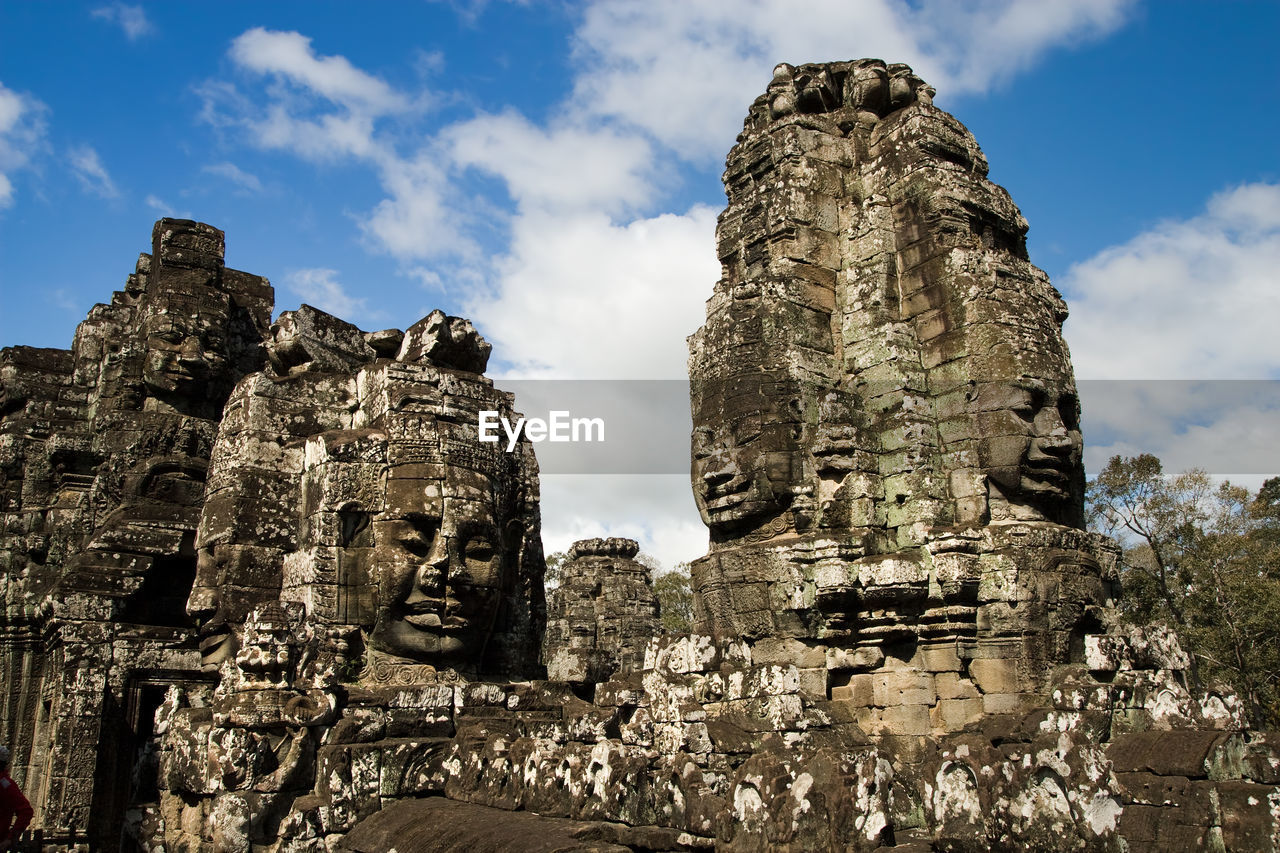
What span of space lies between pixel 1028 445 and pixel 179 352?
10.6m

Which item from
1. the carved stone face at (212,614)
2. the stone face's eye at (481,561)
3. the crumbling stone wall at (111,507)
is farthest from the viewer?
the crumbling stone wall at (111,507)

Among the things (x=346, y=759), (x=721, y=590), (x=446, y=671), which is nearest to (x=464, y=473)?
(x=446, y=671)

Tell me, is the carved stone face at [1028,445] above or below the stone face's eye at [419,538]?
above

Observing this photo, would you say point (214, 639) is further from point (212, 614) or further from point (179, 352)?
point (179, 352)

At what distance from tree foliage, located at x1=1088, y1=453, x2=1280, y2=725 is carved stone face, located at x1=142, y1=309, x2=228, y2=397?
57.5 feet

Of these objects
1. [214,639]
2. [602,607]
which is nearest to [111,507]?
[214,639]

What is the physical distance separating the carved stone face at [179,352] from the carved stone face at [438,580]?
7012mm

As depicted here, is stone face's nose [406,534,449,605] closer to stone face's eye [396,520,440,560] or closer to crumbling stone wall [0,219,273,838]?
stone face's eye [396,520,440,560]

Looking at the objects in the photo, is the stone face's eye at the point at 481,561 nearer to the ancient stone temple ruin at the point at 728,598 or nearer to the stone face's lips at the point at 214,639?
the ancient stone temple ruin at the point at 728,598

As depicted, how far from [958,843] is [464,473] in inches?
202

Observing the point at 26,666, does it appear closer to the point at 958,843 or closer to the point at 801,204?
the point at 801,204

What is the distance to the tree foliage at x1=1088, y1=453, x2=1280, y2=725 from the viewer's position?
903 inches

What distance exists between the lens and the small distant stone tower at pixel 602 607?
81.5 feet

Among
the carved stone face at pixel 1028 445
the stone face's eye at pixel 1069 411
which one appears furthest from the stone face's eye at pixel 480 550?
the stone face's eye at pixel 1069 411
